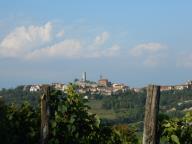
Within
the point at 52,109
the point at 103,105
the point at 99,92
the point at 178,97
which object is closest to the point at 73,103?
the point at 52,109

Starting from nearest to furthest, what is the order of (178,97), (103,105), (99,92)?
(103,105), (178,97), (99,92)

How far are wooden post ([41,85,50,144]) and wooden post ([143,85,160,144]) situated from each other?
167 cm

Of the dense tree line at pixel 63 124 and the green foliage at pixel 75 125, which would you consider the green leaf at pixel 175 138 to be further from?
the green foliage at pixel 75 125

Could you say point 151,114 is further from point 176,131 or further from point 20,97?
point 20,97

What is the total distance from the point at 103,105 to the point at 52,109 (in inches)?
3840

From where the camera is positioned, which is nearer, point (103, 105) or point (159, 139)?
point (159, 139)

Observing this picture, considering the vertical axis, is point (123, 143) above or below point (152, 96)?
below

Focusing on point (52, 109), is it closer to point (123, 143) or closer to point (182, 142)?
point (123, 143)

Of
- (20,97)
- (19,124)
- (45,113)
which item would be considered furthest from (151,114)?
(20,97)

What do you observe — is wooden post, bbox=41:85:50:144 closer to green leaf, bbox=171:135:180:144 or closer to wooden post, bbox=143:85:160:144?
wooden post, bbox=143:85:160:144

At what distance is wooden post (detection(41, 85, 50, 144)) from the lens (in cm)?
918

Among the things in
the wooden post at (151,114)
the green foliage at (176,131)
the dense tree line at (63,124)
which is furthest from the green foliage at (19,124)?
the green foliage at (176,131)

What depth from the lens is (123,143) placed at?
9.75 metres

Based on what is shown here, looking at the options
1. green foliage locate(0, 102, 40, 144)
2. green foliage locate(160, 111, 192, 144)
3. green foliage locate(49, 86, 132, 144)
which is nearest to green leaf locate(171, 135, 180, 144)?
green foliage locate(160, 111, 192, 144)
